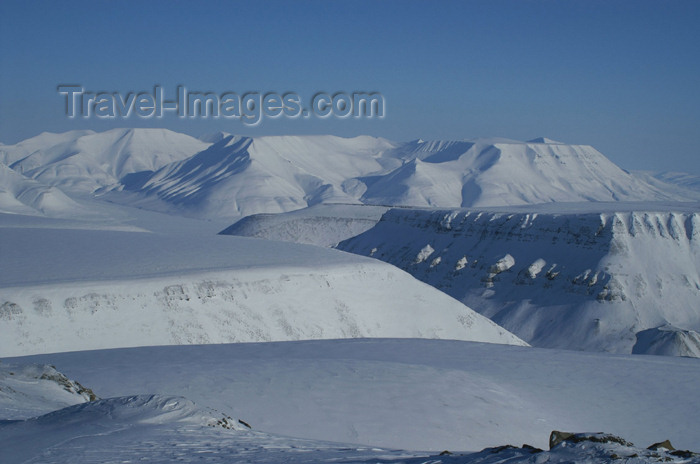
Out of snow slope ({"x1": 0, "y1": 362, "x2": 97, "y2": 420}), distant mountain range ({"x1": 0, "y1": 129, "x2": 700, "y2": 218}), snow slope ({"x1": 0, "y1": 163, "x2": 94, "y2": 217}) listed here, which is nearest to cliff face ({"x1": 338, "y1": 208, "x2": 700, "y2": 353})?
snow slope ({"x1": 0, "y1": 362, "x2": 97, "y2": 420})

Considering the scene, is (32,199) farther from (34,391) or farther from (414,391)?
(414,391)

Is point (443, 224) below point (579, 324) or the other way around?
the other way around

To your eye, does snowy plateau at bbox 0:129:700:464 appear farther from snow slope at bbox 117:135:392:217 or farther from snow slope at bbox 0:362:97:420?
snow slope at bbox 117:135:392:217

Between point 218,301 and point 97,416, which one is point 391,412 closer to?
point 97,416

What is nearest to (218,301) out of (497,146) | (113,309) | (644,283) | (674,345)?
(113,309)

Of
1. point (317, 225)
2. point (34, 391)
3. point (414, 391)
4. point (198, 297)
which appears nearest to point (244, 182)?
point (317, 225)

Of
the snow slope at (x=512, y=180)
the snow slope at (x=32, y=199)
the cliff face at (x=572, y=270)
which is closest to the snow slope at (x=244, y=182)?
the snow slope at (x=512, y=180)
